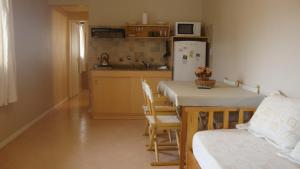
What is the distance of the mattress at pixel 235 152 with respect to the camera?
6.26 ft

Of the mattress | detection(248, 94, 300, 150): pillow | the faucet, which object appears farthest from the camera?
the faucet

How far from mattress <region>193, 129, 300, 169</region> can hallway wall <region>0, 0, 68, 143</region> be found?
2735 millimetres

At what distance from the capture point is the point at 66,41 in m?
7.46

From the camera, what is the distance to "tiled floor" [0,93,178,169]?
336 centimetres

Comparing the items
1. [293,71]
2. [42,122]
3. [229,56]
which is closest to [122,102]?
[42,122]

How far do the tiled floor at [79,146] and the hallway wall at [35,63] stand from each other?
0.31 m

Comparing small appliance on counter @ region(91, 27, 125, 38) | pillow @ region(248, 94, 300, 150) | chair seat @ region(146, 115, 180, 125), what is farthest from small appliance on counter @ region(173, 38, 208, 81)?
pillow @ region(248, 94, 300, 150)

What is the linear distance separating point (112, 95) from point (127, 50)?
3.52 ft

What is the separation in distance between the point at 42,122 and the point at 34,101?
39cm

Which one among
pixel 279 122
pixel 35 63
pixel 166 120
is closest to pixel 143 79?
pixel 166 120

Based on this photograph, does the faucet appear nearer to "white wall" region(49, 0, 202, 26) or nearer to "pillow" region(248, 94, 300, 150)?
"white wall" region(49, 0, 202, 26)

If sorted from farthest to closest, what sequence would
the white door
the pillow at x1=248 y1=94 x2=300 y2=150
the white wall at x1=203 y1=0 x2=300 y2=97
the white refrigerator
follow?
the white door < the white refrigerator < the white wall at x1=203 y1=0 x2=300 y2=97 < the pillow at x1=248 y1=94 x2=300 y2=150

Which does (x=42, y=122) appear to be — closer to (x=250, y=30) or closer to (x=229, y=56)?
(x=229, y=56)

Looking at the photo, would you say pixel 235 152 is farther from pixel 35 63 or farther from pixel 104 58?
pixel 104 58
